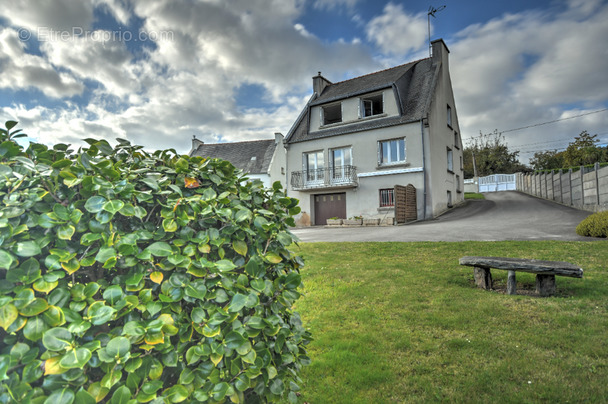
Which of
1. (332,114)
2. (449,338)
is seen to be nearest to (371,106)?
(332,114)

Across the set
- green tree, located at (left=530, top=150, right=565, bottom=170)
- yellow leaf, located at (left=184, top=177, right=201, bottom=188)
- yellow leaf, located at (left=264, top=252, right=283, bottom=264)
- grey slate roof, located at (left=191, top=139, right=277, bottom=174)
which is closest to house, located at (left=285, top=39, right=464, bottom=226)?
grey slate roof, located at (left=191, top=139, right=277, bottom=174)

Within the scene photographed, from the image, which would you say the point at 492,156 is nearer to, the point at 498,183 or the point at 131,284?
the point at 498,183

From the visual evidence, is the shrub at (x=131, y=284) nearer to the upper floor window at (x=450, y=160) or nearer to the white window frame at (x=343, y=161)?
the white window frame at (x=343, y=161)

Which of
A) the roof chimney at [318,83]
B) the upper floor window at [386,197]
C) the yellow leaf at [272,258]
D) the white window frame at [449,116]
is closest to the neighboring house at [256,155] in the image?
the roof chimney at [318,83]

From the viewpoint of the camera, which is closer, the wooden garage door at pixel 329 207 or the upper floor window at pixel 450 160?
the wooden garage door at pixel 329 207

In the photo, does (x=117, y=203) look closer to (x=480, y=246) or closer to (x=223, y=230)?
(x=223, y=230)

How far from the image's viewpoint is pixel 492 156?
160 ft

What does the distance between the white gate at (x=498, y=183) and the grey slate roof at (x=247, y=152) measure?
2899cm

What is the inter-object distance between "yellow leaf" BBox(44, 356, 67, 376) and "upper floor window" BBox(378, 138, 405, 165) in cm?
1936

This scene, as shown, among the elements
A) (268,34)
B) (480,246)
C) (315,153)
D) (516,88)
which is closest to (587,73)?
(516,88)

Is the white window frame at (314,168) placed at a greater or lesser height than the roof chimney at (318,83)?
lesser

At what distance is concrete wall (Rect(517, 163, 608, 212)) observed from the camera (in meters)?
14.3

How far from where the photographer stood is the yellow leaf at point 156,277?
4.48 ft

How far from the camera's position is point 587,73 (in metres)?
19.2
